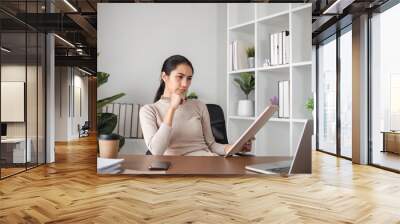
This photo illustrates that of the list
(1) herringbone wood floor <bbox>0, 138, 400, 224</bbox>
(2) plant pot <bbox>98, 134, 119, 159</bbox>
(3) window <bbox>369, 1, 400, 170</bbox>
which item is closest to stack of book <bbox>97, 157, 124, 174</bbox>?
(2) plant pot <bbox>98, 134, 119, 159</bbox>

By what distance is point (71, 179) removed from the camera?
484 cm

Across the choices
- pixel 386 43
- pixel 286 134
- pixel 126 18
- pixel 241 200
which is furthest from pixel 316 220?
pixel 386 43

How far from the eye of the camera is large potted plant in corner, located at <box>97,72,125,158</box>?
425 centimetres

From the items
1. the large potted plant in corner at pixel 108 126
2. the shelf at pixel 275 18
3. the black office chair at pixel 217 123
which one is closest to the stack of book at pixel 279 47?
the shelf at pixel 275 18

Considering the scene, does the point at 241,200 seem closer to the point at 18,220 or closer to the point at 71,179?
the point at 18,220

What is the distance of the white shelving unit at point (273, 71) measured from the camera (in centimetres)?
425

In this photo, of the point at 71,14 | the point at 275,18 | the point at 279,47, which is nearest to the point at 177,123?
the point at 279,47

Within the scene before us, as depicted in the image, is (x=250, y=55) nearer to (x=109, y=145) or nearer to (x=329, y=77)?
(x=109, y=145)

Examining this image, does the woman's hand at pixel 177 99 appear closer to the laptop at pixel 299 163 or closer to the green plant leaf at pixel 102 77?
the green plant leaf at pixel 102 77

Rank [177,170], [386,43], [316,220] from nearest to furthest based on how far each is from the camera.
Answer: [316,220]
[177,170]
[386,43]

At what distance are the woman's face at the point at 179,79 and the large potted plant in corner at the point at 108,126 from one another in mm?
506

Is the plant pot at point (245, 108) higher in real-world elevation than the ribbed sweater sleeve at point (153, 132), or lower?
higher

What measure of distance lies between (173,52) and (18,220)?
2240 millimetres

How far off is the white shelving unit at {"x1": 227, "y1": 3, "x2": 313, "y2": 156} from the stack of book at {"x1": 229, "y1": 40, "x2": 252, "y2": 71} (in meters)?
0.04
